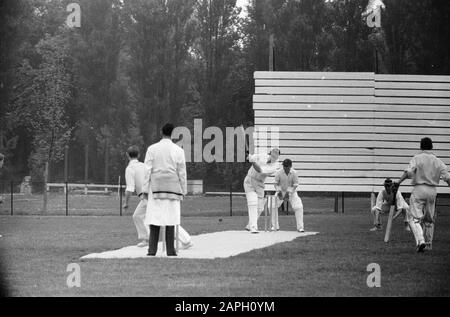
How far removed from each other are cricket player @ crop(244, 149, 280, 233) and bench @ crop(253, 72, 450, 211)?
518 cm

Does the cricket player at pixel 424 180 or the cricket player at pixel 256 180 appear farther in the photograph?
the cricket player at pixel 256 180

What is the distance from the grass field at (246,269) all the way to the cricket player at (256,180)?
1504mm

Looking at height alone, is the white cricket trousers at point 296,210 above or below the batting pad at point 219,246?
above

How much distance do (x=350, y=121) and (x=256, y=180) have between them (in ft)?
A: 23.0

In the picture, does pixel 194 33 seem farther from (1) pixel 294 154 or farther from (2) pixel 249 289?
(2) pixel 249 289

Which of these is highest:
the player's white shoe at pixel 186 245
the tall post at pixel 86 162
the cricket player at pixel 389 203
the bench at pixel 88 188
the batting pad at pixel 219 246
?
the tall post at pixel 86 162

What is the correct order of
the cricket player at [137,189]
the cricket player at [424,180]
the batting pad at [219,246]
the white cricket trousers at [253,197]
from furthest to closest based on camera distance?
the white cricket trousers at [253,197] → the cricket player at [137,189] → the cricket player at [424,180] → the batting pad at [219,246]

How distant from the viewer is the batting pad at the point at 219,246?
46.8ft

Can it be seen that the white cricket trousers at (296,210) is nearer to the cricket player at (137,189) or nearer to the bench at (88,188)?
the cricket player at (137,189)

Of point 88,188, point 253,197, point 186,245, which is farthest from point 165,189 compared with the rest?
point 88,188

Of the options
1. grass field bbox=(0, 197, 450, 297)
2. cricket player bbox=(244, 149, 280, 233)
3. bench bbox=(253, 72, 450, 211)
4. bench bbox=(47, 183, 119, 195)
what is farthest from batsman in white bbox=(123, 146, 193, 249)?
bench bbox=(47, 183, 119, 195)

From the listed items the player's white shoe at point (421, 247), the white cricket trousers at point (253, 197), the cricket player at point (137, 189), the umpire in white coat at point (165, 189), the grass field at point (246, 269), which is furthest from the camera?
the white cricket trousers at point (253, 197)

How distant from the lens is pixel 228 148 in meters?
53.7

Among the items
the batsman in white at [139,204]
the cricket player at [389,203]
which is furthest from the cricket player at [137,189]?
the cricket player at [389,203]
